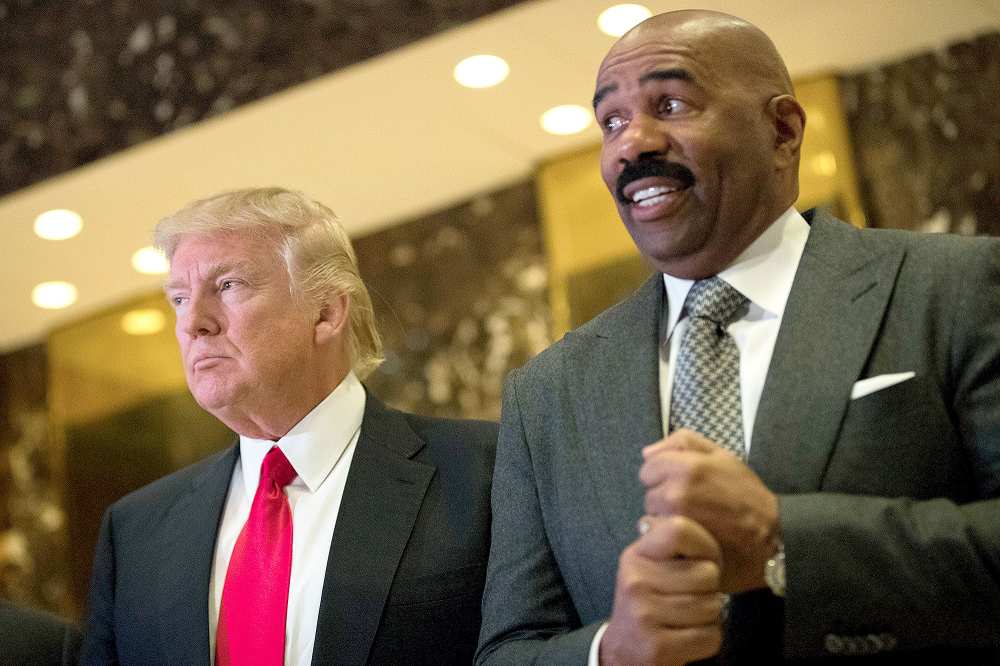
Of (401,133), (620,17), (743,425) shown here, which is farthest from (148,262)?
(743,425)

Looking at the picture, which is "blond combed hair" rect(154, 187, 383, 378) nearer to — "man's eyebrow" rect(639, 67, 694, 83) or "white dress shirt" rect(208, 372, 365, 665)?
"white dress shirt" rect(208, 372, 365, 665)

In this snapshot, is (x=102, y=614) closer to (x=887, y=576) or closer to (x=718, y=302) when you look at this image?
(x=718, y=302)

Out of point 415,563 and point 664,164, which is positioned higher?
point 664,164

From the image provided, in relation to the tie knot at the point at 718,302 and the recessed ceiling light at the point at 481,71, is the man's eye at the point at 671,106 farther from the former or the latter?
the recessed ceiling light at the point at 481,71

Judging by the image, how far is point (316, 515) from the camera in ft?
7.44

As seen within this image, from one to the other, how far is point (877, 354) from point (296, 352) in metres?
1.11

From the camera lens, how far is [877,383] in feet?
5.06

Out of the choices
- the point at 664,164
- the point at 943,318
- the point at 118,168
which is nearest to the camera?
the point at 943,318

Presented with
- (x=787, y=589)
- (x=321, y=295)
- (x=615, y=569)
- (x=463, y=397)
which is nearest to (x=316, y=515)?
(x=321, y=295)

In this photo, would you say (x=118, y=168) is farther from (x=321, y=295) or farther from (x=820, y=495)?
(x=820, y=495)

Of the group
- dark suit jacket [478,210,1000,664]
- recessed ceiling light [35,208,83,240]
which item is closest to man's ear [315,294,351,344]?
dark suit jacket [478,210,1000,664]

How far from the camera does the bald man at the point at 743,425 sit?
1.42 metres

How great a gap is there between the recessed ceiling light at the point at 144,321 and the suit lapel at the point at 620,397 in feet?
10.6

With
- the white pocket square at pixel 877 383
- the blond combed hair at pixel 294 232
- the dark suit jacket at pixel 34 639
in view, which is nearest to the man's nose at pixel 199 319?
the blond combed hair at pixel 294 232
